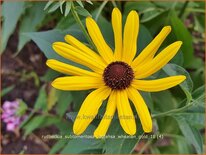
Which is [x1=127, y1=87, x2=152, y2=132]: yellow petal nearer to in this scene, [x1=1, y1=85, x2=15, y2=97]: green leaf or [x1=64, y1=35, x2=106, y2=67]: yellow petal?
[x1=64, y1=35, x2=106, y2=67]: yellow petal

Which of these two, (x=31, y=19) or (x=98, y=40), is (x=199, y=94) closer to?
(x=98, y=40)

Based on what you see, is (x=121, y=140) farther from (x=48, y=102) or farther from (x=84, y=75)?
(x=48, y=102)

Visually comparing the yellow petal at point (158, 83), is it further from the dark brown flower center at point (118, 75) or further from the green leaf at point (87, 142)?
the green leaf at point (87, 142)

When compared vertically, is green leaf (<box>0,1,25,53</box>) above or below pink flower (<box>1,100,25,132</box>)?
above

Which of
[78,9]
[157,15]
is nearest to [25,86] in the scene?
[157,15]

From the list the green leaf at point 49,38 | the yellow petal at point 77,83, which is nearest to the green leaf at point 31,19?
the green leaf at point 49,38

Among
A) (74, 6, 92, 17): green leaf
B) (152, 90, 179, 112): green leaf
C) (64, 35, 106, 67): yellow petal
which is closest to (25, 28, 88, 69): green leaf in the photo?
(64, 35, 106, 67): yellow petal
